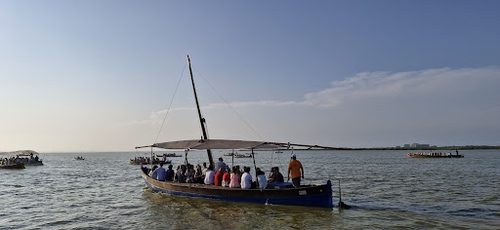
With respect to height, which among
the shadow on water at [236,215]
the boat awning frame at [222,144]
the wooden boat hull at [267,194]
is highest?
the boat awning frame at [222,144]

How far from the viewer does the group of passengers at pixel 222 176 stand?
1667cm

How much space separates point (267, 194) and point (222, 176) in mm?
3508

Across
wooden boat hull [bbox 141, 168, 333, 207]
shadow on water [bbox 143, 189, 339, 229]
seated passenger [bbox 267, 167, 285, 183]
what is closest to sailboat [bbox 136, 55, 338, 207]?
wooden boat hull [bbox 141, 168, 333, 207]

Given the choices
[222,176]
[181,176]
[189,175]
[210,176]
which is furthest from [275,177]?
[181,176]

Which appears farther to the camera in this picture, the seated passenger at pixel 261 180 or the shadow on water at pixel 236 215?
the seated passenger at pixel 261 180

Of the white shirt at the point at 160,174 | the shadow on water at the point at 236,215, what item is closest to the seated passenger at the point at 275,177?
the shadow on water at the point at 236,215

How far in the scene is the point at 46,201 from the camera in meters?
20.2

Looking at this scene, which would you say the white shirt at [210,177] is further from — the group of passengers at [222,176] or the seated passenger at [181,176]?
the seated passenger at [181,176]

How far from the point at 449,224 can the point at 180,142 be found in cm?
1422

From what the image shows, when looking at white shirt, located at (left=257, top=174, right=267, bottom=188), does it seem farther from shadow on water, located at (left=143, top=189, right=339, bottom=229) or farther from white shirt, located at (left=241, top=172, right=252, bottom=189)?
shadow on water, located at (left=143, top=189, right=339, bottom=229)

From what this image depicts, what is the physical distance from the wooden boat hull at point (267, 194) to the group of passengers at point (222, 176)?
0.37m

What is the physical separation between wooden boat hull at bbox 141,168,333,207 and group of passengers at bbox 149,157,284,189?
370 millimetres

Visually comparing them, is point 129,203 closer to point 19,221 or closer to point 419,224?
point 19,221

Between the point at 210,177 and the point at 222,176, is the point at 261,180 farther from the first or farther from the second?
the point at 210,177
